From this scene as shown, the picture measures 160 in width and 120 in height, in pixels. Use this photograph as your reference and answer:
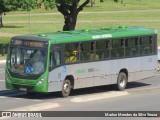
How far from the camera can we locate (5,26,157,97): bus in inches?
837

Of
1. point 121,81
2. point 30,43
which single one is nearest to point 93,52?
point 121,81

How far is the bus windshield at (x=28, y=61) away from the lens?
21.2 meters

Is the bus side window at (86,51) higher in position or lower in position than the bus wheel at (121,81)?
higher

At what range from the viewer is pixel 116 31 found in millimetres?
24891

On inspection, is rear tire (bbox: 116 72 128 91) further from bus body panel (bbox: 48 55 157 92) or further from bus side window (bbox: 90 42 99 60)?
bus side window (bbox: 90 42 99 60)

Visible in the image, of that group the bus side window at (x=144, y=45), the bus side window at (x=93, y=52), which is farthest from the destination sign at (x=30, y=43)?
the bus side window at (x=144, y=45)

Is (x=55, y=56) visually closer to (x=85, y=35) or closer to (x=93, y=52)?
(x=85, y=35)

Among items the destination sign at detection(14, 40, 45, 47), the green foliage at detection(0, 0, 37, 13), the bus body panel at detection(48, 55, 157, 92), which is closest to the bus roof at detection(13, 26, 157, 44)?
the destination sign at detection(14, 40, 45, 47)

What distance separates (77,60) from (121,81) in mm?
2990

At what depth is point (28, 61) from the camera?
70.2ft

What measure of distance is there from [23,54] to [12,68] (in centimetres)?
69

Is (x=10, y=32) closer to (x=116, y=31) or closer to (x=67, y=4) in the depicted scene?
(x=67, y=4)

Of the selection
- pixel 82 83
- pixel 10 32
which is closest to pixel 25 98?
pixel 82 83

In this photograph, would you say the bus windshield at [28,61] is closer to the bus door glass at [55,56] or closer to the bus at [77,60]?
the bus at [77,60]
